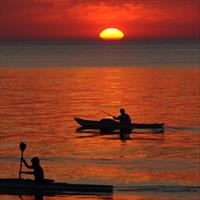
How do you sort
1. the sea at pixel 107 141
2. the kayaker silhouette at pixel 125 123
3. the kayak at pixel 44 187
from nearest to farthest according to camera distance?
the kayak at pixel 44 187 → the sea at pixel 107 141 → the kayaker silhouette at pixel 125 123

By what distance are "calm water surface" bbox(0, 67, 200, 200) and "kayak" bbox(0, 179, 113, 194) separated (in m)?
0.31

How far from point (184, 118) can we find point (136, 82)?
110 feet

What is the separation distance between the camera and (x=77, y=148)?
35.3 meters

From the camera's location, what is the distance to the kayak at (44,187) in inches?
1011

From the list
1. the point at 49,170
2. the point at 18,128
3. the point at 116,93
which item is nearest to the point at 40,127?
the point at 18,128

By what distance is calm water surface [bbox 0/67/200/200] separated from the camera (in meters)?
28.2

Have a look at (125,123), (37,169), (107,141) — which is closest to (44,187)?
(37,169)

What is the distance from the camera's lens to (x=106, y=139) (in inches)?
1535

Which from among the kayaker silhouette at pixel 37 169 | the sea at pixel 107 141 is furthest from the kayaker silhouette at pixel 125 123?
the kayaker silhouette at pixel 37 169

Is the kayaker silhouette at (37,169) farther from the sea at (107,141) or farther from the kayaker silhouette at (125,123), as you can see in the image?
the kayaker silhouette at (125,123)

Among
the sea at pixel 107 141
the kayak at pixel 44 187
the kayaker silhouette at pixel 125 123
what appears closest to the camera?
the kayak at pixel 44 187

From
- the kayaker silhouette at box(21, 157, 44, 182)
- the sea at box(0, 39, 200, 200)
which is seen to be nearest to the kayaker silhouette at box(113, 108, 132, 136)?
the sea at box(0, 39, 200, 200)

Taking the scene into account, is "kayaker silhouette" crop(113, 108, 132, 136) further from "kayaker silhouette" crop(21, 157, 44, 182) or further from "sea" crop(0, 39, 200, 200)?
"kayaker silhouette" crop(21, 157, 44, 182)

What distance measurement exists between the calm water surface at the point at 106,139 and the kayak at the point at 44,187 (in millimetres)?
314
